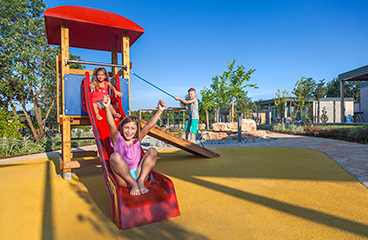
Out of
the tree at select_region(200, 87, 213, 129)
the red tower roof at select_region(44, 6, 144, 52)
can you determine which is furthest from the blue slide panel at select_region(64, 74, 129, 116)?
the tree at select_region(200, 87, 213, 129)

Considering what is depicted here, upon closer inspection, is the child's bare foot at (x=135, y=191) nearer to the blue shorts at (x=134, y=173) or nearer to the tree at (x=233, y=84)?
the blue shorts at (x=134, y=173)

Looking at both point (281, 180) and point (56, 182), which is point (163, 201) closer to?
point (281, 180)

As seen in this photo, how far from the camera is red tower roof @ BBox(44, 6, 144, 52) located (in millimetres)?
4477

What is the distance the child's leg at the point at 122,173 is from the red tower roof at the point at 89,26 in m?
3.29

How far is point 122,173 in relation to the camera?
2.71 m

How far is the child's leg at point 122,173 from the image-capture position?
8.70ft

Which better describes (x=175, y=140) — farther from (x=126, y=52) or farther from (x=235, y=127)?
(x=235, y=127)

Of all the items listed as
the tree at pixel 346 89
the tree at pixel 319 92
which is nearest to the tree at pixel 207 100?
the tree at pixel 319 92

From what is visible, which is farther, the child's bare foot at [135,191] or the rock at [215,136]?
the rock at [215,136]

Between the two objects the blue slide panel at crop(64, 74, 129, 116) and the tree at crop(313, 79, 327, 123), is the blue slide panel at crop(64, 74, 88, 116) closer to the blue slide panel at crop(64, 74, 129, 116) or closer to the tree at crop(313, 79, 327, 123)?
the blue slide panel at crop(64, 74, 129, 116)

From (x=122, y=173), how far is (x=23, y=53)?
10574 millimetres

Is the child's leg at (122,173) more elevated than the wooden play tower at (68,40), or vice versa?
the wooden play tower at (68,40)

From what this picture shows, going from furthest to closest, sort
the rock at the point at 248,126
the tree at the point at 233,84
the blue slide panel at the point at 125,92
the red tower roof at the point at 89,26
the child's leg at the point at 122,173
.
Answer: the tree at the point at 233,84 < the rock at the point at 248,126 < the blue slide panel at the point at 125,92 < the red tower roof at the point at 89,26 < the child's leg at the point at 122,173

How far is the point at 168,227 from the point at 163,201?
0.97ft
